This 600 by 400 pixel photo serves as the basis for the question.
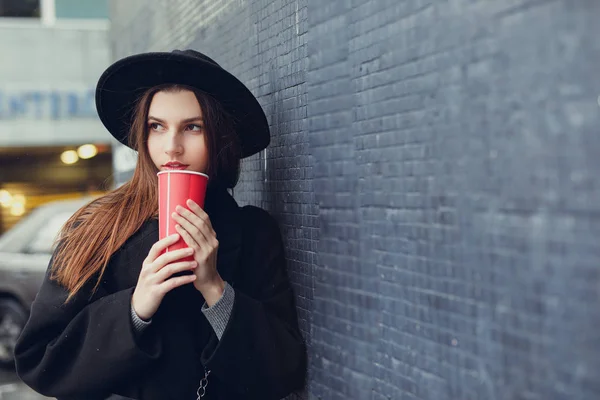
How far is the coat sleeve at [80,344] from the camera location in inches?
83.5

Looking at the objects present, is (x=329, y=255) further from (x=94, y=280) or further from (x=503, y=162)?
(x=503, y=162)

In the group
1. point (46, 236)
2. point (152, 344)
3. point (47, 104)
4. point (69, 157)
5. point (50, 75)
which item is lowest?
point (46, 236)

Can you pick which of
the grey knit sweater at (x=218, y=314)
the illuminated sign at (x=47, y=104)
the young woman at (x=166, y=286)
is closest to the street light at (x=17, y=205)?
the illuminated sign at (x=47, y=104)

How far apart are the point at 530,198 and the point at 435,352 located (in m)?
0.50

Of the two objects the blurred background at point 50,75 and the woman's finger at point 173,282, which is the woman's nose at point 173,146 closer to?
the woman's finger at point 173,282

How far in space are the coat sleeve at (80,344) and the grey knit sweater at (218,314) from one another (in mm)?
26

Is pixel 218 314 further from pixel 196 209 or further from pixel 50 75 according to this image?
pixel 50 75

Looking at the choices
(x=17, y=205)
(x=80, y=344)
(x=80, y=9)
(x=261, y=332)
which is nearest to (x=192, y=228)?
(x=261, y=332)

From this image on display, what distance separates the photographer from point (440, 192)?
1.68 m

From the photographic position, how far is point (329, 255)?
7.41 ft

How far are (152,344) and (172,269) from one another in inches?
12.5

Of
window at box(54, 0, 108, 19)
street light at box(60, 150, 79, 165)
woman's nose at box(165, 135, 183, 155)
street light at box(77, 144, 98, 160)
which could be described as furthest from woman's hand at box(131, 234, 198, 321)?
street light at box(60, 150, 79, 165)

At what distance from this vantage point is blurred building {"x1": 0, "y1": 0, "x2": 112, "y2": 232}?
14.0 m

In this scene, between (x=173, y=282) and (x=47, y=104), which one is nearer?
(x=173, y=282)
